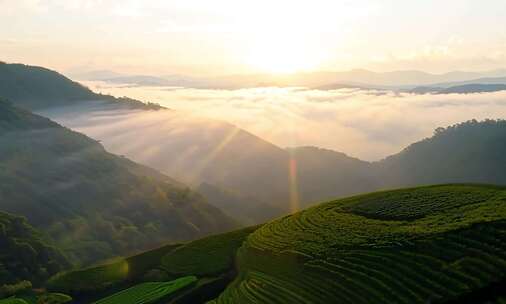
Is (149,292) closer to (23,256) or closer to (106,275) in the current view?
(106,275)

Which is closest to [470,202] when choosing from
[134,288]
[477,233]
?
[477,233]

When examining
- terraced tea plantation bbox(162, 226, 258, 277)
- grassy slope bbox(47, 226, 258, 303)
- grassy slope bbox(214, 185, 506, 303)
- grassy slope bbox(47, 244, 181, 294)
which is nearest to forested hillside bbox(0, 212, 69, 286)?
grassy slope bbox(47, 244, 181, 294)

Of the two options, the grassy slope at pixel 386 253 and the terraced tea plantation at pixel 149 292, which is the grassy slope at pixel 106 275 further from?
the grassy slope at pixel 386 253

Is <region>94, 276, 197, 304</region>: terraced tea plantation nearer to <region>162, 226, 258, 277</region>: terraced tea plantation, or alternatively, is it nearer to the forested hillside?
<region>162, 226, 258, 277</region>: terraced tea plantation

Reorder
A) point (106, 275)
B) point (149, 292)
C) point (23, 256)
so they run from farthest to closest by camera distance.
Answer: point (23, 256) → point (106, 275) → point (149, 292)

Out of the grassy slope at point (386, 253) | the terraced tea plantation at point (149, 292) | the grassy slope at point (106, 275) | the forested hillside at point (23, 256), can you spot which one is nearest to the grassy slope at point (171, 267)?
the grassy slope at point (106, 275)

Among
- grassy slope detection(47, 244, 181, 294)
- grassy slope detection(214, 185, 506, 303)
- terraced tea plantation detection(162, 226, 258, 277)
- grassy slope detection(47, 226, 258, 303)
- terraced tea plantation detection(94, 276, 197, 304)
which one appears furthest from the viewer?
grassy slope detection(47, 244, 181, 294)

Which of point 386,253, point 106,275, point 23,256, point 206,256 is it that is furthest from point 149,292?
point 23,256
